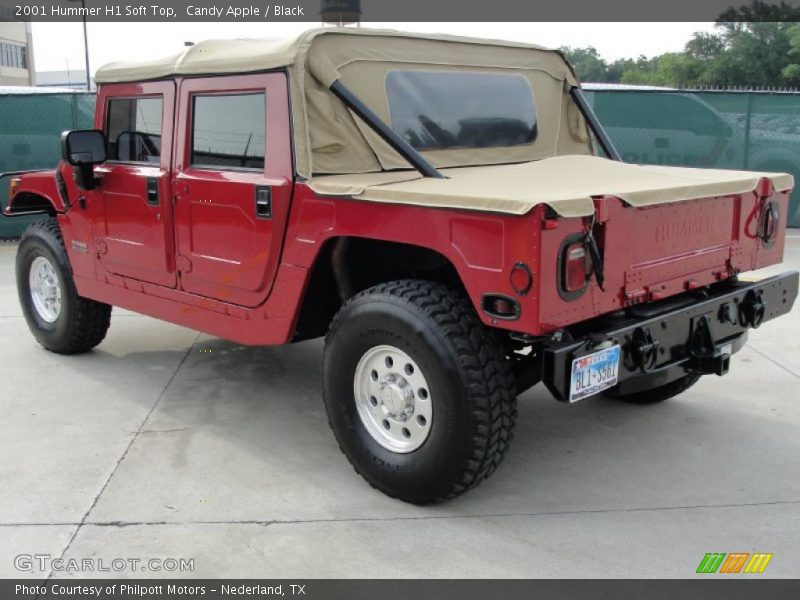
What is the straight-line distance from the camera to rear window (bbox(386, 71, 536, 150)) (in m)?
4.41

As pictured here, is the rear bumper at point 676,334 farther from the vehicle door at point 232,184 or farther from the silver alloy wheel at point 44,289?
the silver alloy wheel at point 44,289

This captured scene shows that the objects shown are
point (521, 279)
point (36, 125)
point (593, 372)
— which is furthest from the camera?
point (36, 125)

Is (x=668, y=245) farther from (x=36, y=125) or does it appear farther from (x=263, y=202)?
(x=36, y=125)

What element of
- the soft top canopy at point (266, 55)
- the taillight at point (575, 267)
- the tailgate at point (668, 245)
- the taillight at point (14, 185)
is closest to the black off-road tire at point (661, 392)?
the tailgate at point (668, 245)

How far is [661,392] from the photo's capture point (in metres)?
4.88

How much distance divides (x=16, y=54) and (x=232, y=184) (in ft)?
242

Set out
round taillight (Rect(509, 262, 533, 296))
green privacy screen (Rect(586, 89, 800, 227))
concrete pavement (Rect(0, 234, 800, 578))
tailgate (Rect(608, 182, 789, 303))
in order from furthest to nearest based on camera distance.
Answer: green privacy screen (Rect(586, 89, 800, 227)), tailgate (Rect(608, 182, 789, 303)), concrete pavement (Rect(0, 234, 800, 578)), round taillight (Rect(509, 262, 533, 296))

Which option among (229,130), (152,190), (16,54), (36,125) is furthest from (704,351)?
(16,54)

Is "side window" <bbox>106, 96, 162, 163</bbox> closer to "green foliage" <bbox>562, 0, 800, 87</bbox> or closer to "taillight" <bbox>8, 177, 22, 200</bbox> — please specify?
"taillight" <bbox>8, 177, 22, 200</bbox>

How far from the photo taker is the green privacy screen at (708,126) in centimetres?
1089

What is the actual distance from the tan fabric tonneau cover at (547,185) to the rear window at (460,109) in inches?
9.3

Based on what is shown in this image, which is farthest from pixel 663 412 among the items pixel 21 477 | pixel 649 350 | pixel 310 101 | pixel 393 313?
pixel 21 477

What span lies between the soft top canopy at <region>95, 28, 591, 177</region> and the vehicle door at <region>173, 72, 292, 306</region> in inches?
3.9

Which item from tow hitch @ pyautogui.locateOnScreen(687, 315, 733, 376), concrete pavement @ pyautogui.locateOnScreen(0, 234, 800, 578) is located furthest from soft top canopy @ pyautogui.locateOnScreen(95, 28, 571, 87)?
tow hitch @ pyautogui.locateOnScreen(687, 315, 733, 376)
